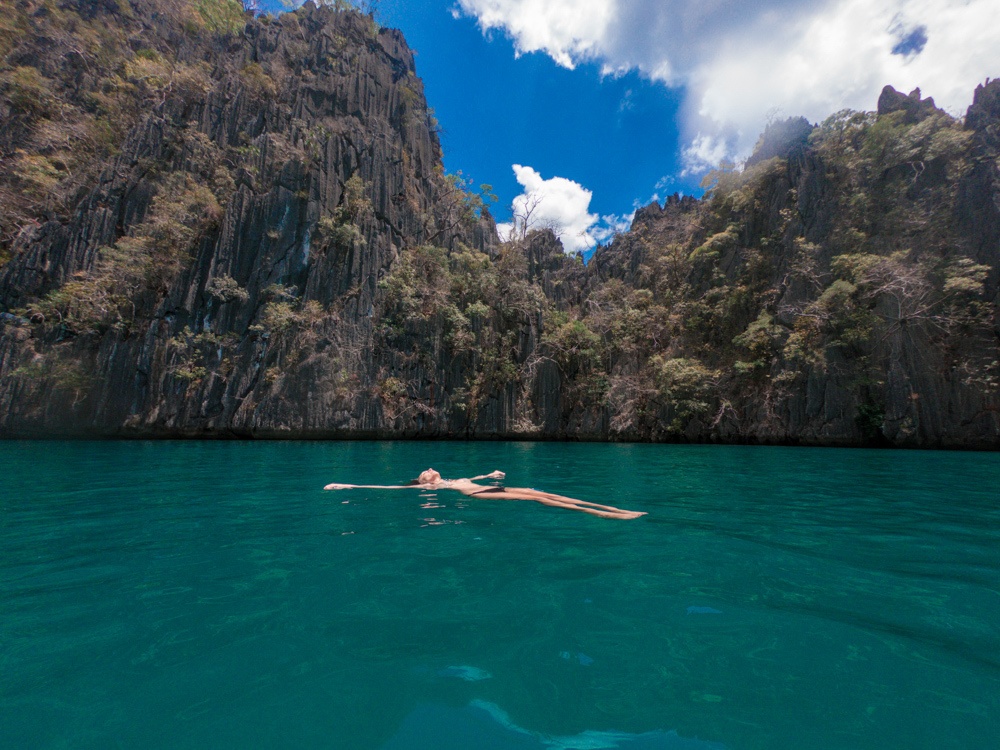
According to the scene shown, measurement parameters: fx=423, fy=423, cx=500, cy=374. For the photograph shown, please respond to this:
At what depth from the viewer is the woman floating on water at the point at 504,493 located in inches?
214

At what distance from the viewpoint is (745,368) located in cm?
2019

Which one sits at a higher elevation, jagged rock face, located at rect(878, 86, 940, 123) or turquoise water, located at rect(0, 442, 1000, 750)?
jagged rock face, located at rect(878, 86, 940, 123)

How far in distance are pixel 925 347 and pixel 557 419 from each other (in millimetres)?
16545

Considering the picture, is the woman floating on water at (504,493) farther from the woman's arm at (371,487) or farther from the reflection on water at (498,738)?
the reflection on water at (498,738)

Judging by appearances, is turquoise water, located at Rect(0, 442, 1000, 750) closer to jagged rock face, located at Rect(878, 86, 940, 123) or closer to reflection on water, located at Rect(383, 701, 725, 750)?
reflection on water, located at Rect(383, 701, 725, 750)

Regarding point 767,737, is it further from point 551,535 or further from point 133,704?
point 551,535

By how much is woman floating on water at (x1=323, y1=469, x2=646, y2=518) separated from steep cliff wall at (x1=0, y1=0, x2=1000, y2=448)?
1474cm

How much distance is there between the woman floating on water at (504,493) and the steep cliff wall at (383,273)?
14.7m

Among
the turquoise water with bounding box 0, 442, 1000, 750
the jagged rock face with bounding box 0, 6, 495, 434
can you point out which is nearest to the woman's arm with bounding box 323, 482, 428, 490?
the turquoise water with bounding box 0, 442, 1000, 750

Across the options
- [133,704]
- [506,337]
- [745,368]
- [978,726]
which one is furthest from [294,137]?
[978,726]

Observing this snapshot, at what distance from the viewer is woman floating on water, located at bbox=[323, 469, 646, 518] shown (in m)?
5.44

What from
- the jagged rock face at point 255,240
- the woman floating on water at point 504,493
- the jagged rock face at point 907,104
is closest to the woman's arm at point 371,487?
the woman floating on water at point 504,493

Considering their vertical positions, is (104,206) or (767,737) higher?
(104,206)

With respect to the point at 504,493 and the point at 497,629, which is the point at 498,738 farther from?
the point at 504,493
